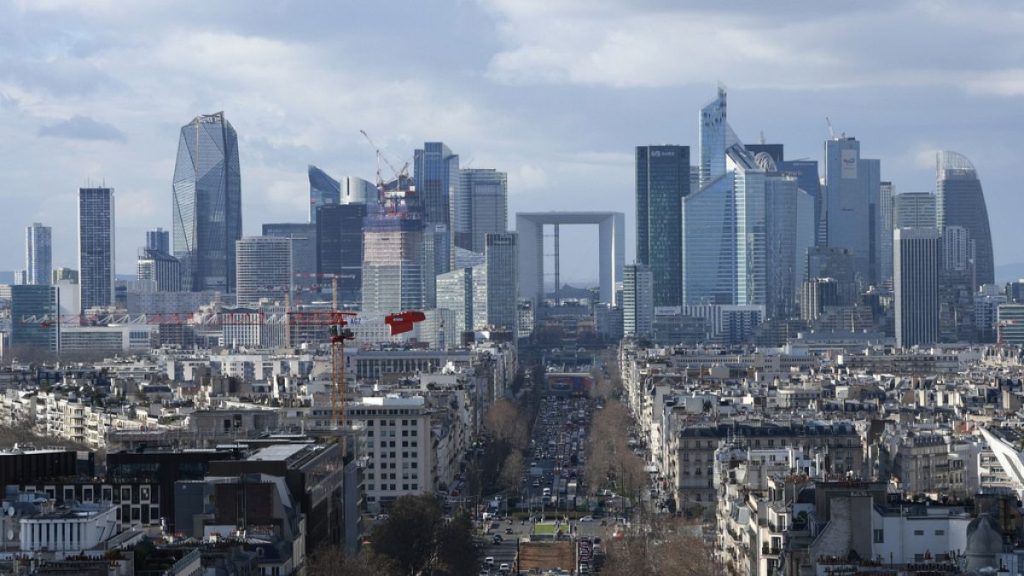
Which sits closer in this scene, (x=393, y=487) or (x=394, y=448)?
(x=393, y=487)

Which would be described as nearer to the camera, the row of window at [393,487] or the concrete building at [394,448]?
the row of window at [393,487]

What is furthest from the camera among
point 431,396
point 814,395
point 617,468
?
point 814,395

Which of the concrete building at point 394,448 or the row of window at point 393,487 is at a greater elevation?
the concrete building at point 394,448

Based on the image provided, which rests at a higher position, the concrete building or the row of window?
the concrete building

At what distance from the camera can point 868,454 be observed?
83188 millimetres

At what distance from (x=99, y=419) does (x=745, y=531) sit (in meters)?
48.2

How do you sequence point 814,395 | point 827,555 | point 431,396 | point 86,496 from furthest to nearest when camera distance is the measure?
1. point 814,395
2. point 431,396
3. point 86,496
4. point 827,555

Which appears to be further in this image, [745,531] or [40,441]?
[40,441]

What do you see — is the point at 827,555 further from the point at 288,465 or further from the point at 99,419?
the point at 99,419

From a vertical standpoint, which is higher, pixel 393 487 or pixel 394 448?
pixel 394 448

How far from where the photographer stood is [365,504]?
79438 millimetres

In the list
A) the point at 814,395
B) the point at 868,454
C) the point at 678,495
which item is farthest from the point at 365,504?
the point at 814,395

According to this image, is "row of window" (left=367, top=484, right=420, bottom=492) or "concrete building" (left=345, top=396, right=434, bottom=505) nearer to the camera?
"row of window" (left=367, top=484, right=420, bottom=492)

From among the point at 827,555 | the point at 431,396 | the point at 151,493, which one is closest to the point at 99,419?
the point at 431,396
